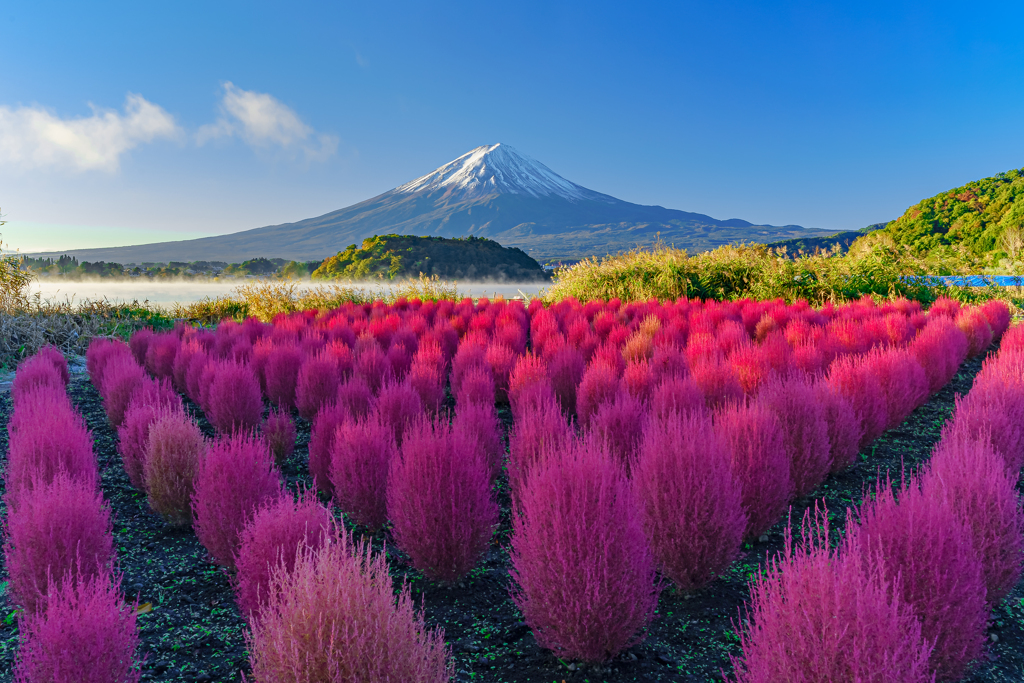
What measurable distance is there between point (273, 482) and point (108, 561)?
3.14 ft

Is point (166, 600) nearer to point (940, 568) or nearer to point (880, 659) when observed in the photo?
point (880, 659)

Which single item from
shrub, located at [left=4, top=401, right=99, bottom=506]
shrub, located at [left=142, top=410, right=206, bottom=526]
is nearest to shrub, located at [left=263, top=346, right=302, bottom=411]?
shrub, located at [left=4, top=401, right=99, bottom=506]

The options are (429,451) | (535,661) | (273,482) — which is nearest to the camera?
(535,661)

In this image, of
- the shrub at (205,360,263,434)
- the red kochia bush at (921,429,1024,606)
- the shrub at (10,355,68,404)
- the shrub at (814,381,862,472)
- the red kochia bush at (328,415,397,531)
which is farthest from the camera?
the shrub at (10,355,68,404)

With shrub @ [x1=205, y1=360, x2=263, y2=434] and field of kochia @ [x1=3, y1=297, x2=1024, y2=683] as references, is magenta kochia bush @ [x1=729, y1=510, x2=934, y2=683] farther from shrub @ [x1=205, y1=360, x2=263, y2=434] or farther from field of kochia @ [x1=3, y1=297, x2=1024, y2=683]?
shrub @ [x1=205, y1=360, x2=263, y2=434]

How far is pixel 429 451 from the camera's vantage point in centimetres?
259

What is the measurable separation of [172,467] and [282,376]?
8.36ft

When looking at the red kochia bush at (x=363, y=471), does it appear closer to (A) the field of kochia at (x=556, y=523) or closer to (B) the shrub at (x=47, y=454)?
(A) the field of kochia at (x=556, y=523)

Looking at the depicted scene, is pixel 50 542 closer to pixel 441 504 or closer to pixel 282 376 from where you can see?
pixel 441 504

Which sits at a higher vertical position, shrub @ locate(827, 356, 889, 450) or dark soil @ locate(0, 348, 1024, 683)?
shrub @ locate(827, 356, 889, 450)

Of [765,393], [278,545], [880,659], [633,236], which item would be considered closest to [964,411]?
[765,393]

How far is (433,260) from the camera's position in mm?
41344

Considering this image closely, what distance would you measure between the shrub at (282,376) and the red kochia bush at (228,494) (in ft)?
10.2

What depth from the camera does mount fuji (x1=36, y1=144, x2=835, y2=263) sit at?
13950 centimetres
